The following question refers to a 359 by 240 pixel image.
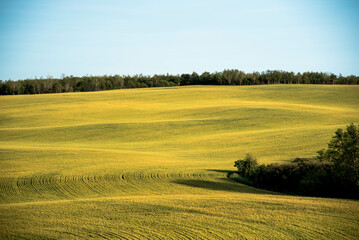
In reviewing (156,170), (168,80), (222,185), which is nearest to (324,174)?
(222,185)

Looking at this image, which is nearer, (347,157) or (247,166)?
(347,157)

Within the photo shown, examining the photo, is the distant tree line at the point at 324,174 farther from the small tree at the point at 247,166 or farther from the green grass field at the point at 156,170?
the green grass field at the point at 156,170

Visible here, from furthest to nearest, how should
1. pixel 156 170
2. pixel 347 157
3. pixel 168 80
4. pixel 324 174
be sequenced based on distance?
pixel 168 80, pixel 156 170, pixel 324 174, pixel 347 157

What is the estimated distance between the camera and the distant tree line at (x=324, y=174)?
56.7ft

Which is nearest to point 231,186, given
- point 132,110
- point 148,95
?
point 132,110

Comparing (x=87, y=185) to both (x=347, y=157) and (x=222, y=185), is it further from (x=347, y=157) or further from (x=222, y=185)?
(x=347, y=157)

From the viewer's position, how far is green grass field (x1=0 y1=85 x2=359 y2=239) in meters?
11.7

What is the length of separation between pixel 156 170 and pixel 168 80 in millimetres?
82624

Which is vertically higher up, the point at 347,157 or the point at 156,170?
the point at 347,157

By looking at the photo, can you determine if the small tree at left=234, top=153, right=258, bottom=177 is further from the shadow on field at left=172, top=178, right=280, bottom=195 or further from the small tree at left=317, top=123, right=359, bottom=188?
the small tree at left=317, top=123, right=359, bottom=188

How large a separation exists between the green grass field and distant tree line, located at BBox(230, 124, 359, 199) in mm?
1644

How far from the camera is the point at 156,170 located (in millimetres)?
22734

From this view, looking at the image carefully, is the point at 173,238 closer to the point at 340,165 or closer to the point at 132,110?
the point at 340,165

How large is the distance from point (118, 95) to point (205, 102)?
1899 cm
